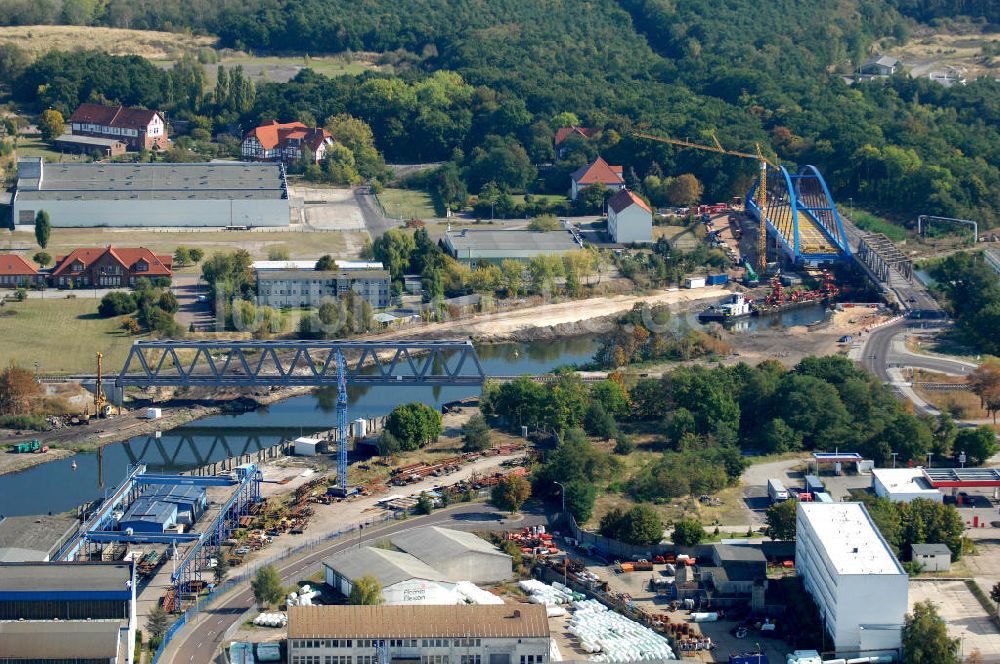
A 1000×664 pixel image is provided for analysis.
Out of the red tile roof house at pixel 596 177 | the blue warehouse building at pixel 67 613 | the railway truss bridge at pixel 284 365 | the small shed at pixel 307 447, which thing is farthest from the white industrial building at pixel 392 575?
the red tile roof house at pixel 596 177

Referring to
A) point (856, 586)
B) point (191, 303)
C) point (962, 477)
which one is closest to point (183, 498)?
point (856, 586)

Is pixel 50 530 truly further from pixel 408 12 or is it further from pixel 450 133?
pixel 408 12

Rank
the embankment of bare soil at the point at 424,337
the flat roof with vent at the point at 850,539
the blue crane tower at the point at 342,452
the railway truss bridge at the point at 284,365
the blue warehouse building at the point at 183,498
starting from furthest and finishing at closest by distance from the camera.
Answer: the railway truss bridge at the point at 284,365, the embankment of bare soil at the point at 424,337, the blue crane tower at the point at 342,452, the blue warehouse building at the point at 183,498, the flat roof with vent at the point at 850,539

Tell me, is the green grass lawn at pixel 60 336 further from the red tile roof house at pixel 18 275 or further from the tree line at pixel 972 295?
the tree line at pixel 972 295

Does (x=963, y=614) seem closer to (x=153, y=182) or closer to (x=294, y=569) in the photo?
(x=294, y=569)

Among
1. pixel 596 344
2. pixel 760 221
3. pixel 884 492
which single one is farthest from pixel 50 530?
pixel 760 221
